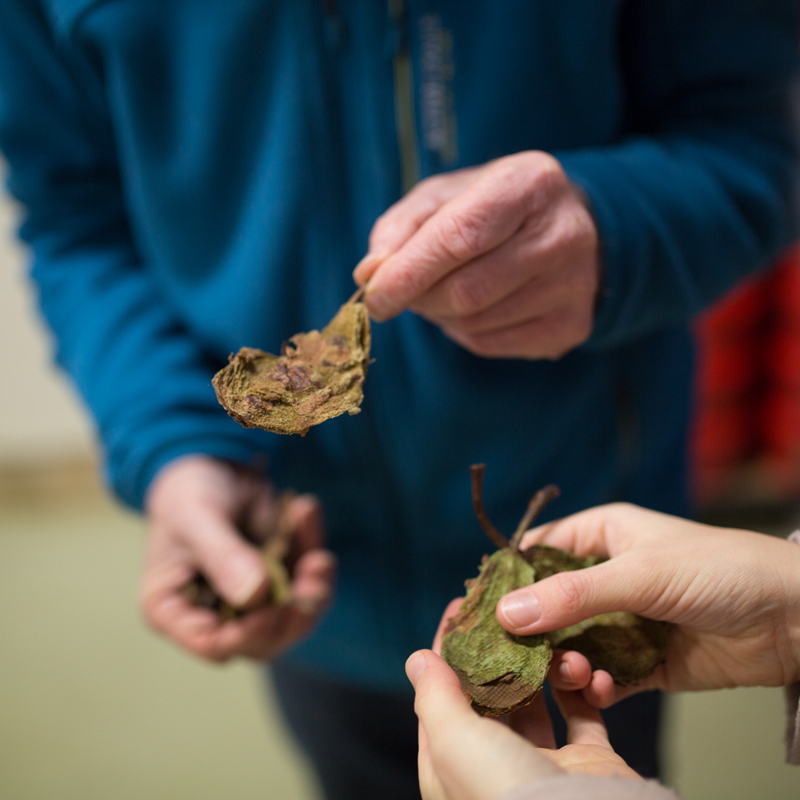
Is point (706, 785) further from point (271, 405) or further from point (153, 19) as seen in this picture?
point (153, 19)

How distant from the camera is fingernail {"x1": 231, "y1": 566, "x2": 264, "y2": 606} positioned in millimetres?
922

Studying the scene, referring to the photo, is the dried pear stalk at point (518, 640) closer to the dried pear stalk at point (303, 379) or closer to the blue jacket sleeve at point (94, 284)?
the dried pear stalk at point (303, 379)

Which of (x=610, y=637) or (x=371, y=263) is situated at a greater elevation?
(x=371, y=263)

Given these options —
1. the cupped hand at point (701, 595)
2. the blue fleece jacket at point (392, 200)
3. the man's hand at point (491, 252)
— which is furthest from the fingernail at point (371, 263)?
the cupped hand at point (701, 595)

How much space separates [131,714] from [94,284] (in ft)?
3.82

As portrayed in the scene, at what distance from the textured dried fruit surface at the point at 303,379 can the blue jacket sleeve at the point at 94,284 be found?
0.37 m

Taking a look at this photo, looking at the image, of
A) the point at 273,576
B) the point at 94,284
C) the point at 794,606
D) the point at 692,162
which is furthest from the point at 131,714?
the point at 692,162

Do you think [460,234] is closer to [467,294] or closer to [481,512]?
[467,294]

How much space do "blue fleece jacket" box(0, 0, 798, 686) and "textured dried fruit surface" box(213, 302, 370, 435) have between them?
0.49ft

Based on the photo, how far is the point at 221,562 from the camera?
938 millimetres

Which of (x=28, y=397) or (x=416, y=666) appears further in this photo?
(x=28, y=397)

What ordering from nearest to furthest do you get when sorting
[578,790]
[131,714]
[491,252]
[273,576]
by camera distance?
[578,790] → [491,252] → [273,576] → [131,714]

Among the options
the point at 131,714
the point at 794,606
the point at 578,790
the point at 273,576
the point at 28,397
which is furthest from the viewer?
the point at 28,397

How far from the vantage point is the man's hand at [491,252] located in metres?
0.63
